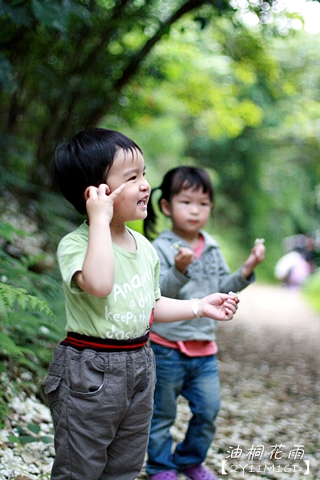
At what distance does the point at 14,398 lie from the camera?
2760mm

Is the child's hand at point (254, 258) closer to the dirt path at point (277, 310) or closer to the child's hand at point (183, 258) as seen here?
the child's hand at point (183, 258)

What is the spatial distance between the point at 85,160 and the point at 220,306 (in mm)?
628

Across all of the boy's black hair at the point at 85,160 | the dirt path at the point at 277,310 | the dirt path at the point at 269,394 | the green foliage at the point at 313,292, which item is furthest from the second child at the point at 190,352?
the green foliage at the point at 313,292

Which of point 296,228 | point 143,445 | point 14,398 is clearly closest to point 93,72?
point 14,398

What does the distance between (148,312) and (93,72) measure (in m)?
3.49

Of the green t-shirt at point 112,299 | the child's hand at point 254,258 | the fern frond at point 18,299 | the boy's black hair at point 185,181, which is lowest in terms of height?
the fern frond at point 18,299

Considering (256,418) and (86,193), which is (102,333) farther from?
(256,418)

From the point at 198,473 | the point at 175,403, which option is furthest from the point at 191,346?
the point at 198,473

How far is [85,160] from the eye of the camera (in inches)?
62.9

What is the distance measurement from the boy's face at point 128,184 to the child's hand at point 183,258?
507 millimetres

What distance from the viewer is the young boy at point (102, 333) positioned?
1.53m

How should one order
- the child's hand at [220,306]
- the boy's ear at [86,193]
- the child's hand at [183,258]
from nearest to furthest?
the boy's ear at [86,193] < the child's hand at [220,306] < the child's hand at [183,258]

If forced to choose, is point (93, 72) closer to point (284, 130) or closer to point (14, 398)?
point (14, 398)

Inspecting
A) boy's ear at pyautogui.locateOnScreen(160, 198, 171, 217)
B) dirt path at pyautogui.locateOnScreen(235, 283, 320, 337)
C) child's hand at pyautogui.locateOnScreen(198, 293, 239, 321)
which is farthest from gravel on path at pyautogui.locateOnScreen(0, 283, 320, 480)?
dirt path at pyautogui.locateOnScreen(235, 283, 320, 337)
